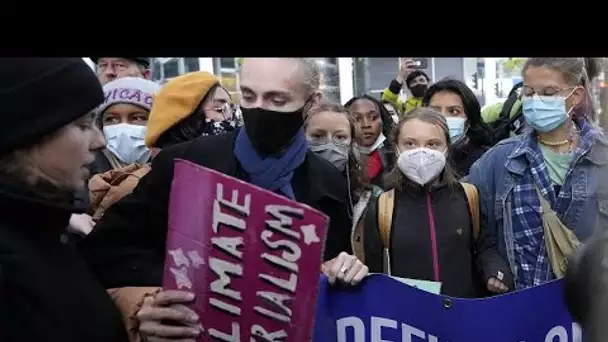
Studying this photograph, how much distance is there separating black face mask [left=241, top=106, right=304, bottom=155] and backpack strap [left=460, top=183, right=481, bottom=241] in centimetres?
90

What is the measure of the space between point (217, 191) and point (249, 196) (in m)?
0.07

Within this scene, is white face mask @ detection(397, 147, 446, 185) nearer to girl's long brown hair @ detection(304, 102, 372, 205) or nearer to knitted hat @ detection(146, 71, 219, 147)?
girl's long brown hair @ detection(304, 102, 372, 205)

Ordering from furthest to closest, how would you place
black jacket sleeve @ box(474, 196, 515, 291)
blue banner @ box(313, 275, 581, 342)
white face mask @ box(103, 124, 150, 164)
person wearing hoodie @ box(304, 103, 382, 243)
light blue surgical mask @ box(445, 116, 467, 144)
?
1. light blue surgical mask @ box(445, 116, 467, 144)
2. white face mask @ box(103, 124, 150, 164)
3. black jacket sleeve @ box(474, 196, 515, 291)
4. person wearing hoodie @ box(304, 103, 382, 243)
5. blue banner @ box(313, 275, 581, 342)

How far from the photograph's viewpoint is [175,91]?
103 inches

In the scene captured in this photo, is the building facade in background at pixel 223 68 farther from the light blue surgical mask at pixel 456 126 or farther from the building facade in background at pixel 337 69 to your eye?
the light blue surgical mask at pixel 456 126

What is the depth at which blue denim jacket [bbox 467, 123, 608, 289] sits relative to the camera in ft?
8.65

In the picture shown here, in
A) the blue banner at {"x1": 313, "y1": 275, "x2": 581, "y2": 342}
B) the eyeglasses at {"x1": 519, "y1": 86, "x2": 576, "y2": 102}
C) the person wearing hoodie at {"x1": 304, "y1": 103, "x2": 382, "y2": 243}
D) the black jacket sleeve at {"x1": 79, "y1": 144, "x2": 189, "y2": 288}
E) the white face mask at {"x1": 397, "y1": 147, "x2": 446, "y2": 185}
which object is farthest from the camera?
the eyeglasses at {"x1": 519, "y1": 86, "x2": 576, "y2": 102}

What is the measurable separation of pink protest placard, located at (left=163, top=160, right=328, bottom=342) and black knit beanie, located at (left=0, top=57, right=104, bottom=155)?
10.6 inches

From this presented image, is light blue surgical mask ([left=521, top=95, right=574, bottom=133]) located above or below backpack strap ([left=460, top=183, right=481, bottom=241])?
above

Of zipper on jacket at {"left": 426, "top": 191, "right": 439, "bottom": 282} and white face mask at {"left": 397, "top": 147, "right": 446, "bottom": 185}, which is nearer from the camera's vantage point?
zipper on jacket at {"left": 426, "top": 191, "right": 439, "bottom": 282}

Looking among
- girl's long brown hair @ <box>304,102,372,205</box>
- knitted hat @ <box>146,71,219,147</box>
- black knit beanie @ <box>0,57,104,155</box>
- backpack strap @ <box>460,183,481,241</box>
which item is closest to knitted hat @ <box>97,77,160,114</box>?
knitted hat @ <box>146,71,219,147</box>

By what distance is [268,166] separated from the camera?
6.43 ft

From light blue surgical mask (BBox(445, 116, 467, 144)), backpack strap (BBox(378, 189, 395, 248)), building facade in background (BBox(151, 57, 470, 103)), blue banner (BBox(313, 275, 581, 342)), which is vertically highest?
light blue surgical mask (BBox(445, 116, 467, 144))
